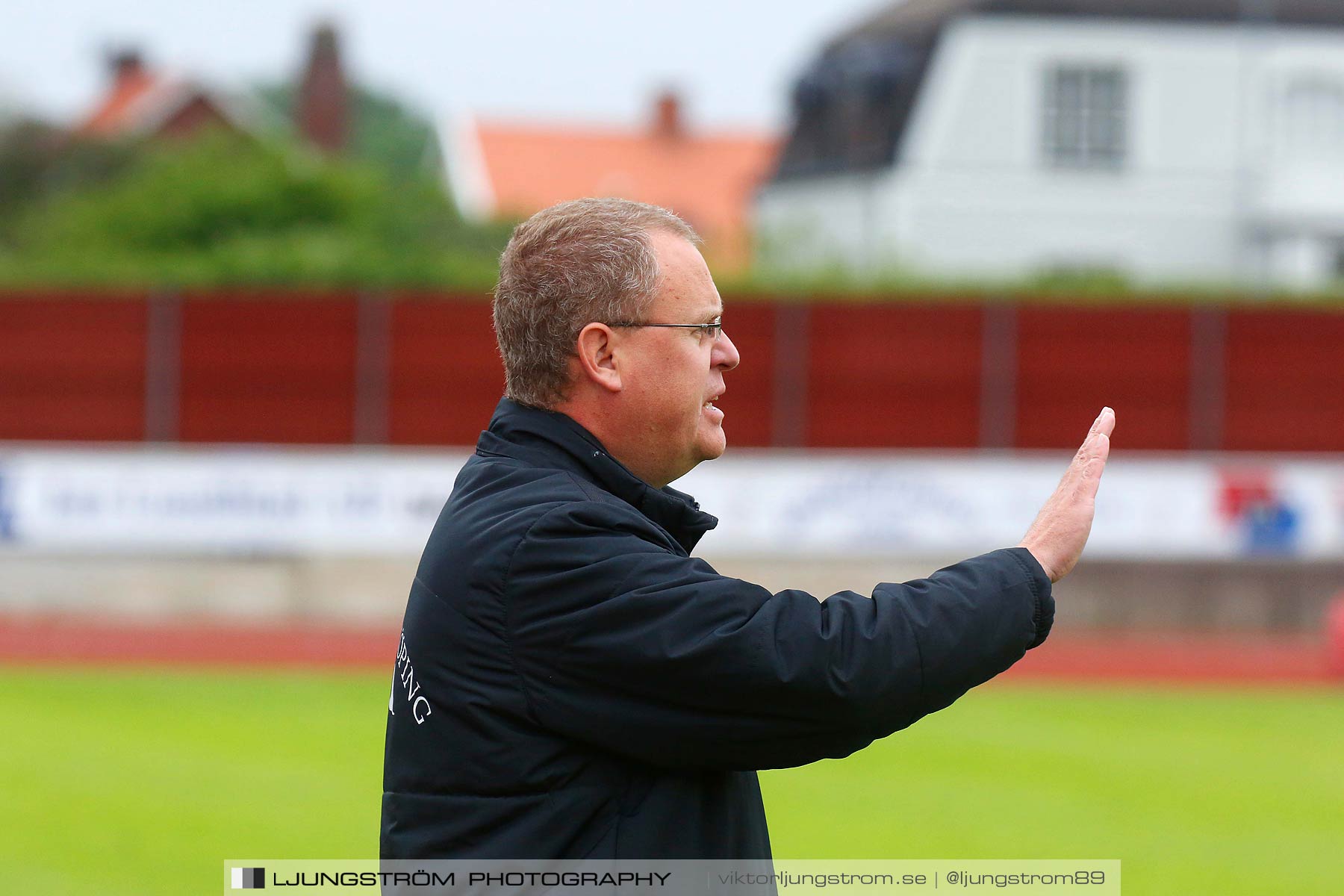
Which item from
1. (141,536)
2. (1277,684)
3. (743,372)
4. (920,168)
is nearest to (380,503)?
(141,536)

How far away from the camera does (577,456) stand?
2.36 meters

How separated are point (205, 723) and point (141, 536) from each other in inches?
225

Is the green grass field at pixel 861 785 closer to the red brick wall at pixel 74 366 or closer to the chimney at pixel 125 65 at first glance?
the red brick wall at pixel 74 366

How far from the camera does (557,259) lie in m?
2.37

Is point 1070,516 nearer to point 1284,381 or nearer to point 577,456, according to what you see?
point 577,456

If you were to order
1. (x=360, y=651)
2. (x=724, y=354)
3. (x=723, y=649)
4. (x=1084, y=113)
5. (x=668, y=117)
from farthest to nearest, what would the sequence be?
(x=668, y=117) → (x=1084, y=113) → (x=360, y=651) → (x=724, y=354) → (x=723, y=649)

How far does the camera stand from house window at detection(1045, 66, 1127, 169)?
2912 centimetres

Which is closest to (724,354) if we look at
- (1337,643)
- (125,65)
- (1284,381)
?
(1337,643)

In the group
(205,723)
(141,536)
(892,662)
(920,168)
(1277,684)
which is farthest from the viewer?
(920,168)

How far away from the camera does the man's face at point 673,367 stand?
2.38 m

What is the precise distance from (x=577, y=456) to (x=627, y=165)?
173 ft

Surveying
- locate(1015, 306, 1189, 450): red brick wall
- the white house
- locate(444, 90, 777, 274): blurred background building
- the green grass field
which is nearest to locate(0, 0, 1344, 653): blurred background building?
locate(1015, 306, 1189, 450): red brick wall

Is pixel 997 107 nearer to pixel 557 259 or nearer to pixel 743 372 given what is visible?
pixel 743 372

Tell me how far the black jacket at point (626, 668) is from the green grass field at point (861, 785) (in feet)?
16.9
